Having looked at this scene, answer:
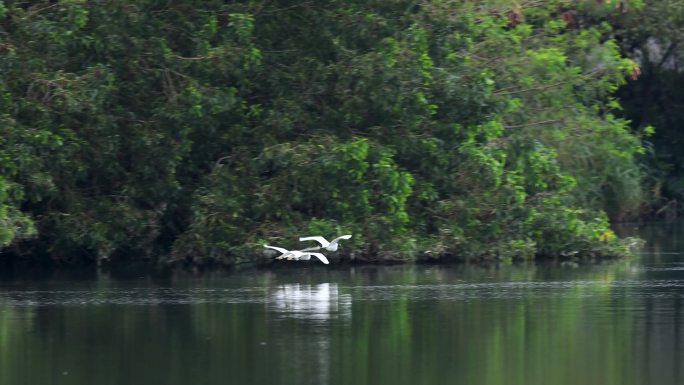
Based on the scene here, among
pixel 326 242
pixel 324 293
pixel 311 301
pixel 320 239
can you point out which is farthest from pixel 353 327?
pixel 326 242

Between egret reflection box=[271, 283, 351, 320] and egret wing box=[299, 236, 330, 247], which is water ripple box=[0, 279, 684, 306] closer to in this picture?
egret reflection box=[271, 283, 351, 320]

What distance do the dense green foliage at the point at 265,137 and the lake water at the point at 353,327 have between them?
117cm

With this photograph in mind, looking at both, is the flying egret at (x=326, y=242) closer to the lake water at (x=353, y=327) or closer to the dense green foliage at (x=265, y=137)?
the lake water at (x=353, y=327)

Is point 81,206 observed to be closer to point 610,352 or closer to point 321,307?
point 321,307

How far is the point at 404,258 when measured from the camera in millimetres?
22656

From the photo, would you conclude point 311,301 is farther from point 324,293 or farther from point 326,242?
point 326,242

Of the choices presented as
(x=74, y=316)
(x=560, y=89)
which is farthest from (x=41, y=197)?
(x=560, y=89)

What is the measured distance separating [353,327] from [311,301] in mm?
2547

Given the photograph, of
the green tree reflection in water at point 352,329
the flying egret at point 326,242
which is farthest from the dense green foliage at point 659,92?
the flying egret at point 326,242

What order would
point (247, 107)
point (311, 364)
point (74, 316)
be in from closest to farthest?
point (311, 364), point (74, 316), point (247, 107)

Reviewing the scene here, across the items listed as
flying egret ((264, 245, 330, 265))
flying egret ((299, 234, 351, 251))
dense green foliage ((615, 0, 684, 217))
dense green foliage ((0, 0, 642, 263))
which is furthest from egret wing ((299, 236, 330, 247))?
dense green foliage ((615, 0, 684, 217))

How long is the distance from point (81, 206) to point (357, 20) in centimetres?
542

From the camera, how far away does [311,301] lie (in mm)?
17781

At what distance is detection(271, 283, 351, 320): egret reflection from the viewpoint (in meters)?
16.5
